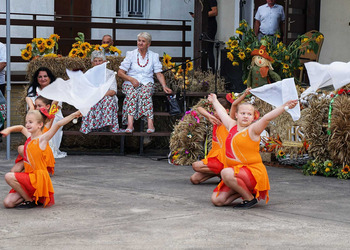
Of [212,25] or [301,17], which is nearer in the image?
[301,17]

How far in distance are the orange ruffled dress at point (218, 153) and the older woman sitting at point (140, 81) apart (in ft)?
8.74

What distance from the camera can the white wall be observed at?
41.9 ft

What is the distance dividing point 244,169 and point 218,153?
4.80ft

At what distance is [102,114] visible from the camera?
10828 millimetres

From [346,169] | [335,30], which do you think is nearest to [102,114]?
[346,169]

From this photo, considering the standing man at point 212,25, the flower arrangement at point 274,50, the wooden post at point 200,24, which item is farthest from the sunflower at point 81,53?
the standing man at point 212,25

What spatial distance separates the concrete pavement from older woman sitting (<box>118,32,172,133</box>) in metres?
2.11

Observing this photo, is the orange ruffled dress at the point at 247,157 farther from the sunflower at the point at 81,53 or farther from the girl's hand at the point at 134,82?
the sunflower at the point at 81,53

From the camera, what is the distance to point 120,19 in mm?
17688

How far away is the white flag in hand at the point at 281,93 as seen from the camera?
264 inches

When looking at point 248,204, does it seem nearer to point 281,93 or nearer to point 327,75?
point 281,93

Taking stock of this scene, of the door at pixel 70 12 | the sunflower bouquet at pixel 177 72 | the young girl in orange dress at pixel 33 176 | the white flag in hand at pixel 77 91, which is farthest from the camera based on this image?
the door at pixel 70 12

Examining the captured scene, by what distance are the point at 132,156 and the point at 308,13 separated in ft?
15.2

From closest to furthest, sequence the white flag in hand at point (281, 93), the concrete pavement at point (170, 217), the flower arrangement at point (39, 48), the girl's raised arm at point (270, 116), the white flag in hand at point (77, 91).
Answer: the concrete pavement at point (170, 217) < the girl's raised arm at point (270, 116) < the white flag in hand at point (281, 93) < the white flag in hand at point (77, 91) < the flower arrangement at point (39, 48)
